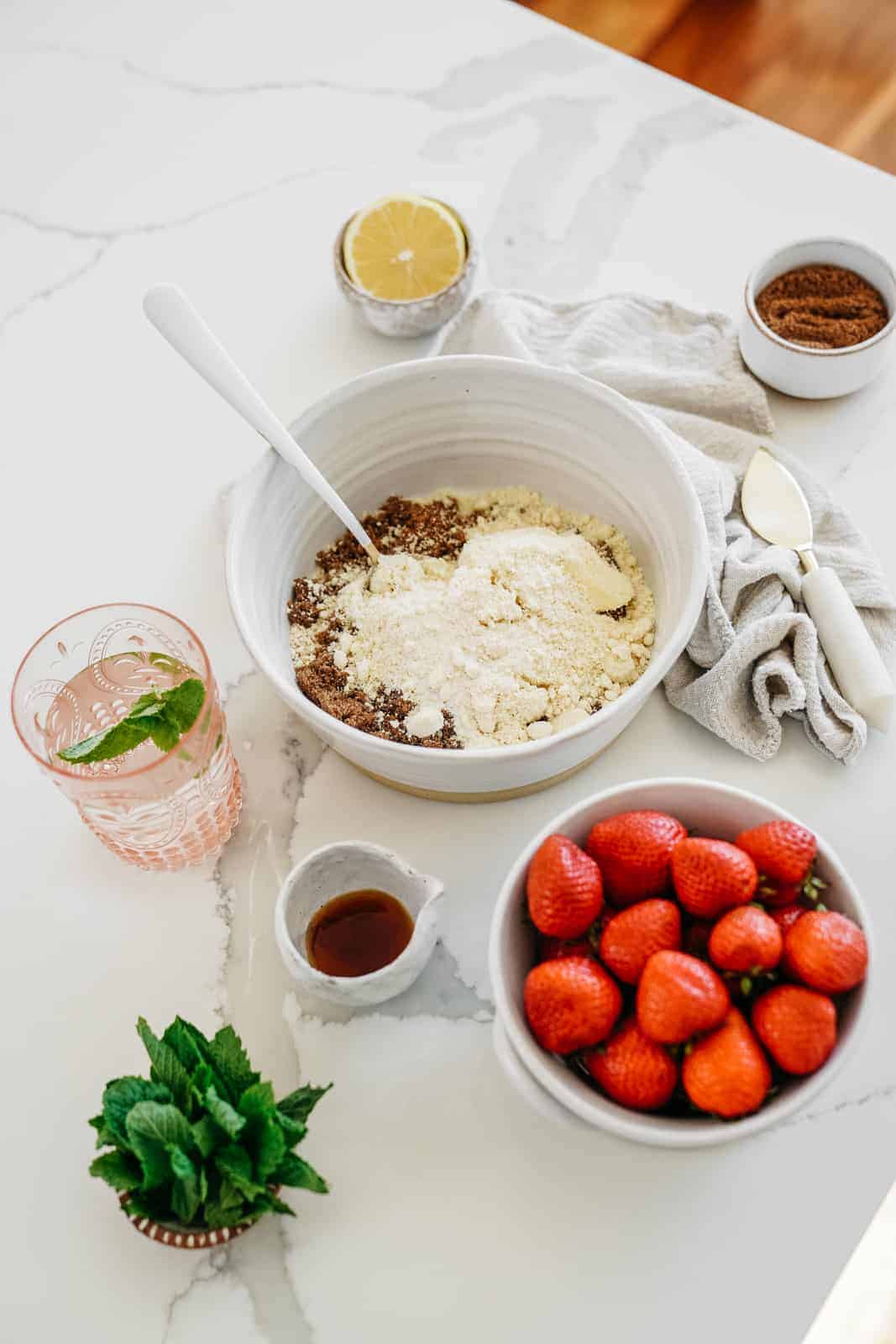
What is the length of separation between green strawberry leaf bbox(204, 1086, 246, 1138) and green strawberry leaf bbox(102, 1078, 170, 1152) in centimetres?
5

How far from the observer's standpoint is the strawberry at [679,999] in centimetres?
76

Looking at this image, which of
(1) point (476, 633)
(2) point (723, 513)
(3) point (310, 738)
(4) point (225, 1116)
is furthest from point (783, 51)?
(4) point (225, 1116)

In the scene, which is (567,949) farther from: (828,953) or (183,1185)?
(183,1185)

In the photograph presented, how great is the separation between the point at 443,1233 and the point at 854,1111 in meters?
0.36

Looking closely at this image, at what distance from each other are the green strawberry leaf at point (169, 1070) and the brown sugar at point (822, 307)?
0.95 meters

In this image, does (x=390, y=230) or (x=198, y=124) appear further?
(x=198, y=124)

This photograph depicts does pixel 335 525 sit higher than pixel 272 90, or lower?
lower

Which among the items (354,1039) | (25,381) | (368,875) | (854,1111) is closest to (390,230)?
(25,381)

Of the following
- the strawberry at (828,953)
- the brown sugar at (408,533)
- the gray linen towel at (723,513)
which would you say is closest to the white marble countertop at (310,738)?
the gray linen towel at (723,513)

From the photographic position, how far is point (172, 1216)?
2.95 ft

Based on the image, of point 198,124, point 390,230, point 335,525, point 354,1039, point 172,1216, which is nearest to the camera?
point 172,1216

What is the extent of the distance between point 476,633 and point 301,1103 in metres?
0.44

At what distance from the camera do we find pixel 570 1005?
803 mm

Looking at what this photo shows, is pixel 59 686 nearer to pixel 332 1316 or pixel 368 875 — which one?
pixel 368 875
